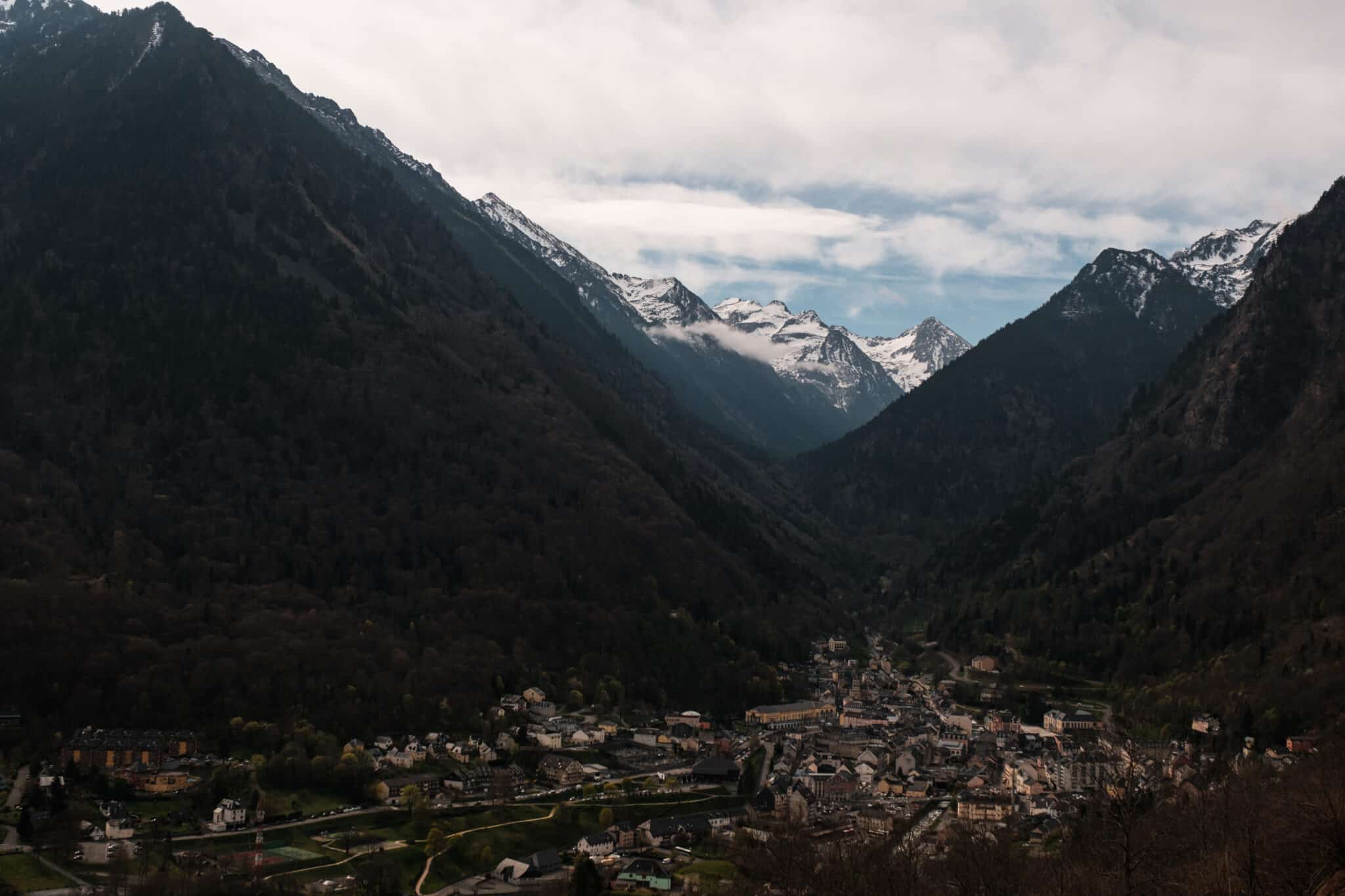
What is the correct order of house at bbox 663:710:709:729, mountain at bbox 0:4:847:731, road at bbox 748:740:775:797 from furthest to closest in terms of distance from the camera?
1. house at bbox 663:710:709:729
2. mountain at bbox 0:4:847:731
3. road at bbox 748:740:775:797

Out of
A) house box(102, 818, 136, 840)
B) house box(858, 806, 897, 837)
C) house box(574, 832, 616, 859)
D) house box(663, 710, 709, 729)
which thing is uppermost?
house box(663, 710, 709, 729)

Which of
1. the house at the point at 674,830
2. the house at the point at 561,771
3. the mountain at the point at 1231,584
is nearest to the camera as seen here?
the house at the point at 674,830

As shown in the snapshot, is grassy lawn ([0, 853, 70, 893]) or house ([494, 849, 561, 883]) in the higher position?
grassy lawn ([0, 853, 70, 893])

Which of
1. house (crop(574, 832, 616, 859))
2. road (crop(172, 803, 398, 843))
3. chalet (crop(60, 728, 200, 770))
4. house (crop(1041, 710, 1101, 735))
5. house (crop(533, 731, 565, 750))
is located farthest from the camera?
house (crop(1041, 710, 1101, 735))

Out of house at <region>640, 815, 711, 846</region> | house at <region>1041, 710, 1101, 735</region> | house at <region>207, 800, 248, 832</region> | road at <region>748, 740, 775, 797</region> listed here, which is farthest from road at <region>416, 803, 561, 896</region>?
house at <region>1041, 710, 1101, 735</region>

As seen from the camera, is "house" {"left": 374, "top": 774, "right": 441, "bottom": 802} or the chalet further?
"house" {"left": 374, "top": 774, "right": 441, "bottom": 802}

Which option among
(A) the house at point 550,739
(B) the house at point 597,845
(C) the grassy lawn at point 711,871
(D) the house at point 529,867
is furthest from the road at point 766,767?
(D) the house at point 529,867

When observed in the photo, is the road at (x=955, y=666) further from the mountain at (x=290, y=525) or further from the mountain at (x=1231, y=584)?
the mountain at (x=290, y=525)

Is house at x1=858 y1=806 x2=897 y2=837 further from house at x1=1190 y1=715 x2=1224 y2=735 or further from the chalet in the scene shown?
the chalet
